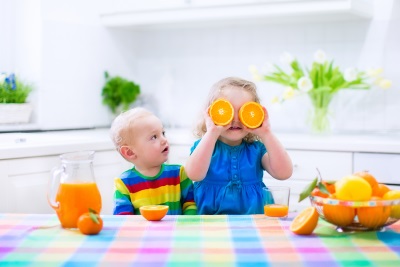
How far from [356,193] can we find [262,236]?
215 millimetres

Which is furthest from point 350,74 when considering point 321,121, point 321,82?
point 321,121

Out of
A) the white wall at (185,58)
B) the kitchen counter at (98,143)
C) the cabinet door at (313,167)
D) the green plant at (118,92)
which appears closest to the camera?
the kitchen counter at (98,143)

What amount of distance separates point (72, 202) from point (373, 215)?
657 millimetres

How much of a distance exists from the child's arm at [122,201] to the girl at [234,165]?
0.20 meters

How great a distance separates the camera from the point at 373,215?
1.30 meters

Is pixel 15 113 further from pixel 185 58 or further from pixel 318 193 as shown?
pixel 318 193

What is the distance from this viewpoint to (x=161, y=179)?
194cm

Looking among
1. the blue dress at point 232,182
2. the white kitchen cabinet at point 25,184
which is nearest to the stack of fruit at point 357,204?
the blue dress at point 232,182

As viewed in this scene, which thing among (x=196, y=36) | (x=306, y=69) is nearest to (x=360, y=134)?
(x=306, y=69)

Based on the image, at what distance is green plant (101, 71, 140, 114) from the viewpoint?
3.72 m

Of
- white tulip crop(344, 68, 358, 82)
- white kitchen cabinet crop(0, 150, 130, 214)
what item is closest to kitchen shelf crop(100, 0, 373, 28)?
white tulip crop(344, 68, 358, 82)

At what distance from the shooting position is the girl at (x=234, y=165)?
1.88m

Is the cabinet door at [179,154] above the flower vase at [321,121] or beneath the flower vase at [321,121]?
beneath

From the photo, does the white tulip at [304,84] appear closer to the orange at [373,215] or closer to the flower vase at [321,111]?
the flower vase at [321,111]
